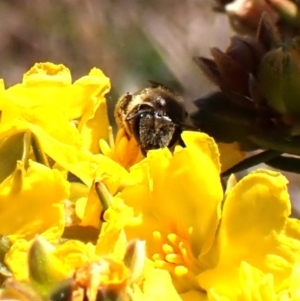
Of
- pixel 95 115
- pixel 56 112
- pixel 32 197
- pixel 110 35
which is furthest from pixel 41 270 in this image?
pixel 110 35

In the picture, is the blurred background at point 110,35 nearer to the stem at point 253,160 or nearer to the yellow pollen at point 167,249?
the stem at point 253,160

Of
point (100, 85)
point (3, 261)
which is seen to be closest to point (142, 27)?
point (100, 85)

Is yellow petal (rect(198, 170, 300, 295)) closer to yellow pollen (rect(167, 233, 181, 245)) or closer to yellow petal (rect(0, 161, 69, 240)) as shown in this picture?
yellow pollen (rect(167, 233, 181, 245))

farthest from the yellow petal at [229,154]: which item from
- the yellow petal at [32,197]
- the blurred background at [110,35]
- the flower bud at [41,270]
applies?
the blurred background at [110,35]

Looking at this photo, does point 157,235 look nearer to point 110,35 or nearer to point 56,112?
point 56,112

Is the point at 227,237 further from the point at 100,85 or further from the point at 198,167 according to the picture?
the point at 100,85
